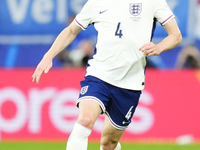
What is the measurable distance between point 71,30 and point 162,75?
3271 mm

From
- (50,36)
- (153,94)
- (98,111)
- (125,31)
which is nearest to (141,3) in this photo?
(125,31)

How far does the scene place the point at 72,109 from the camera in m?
7.34

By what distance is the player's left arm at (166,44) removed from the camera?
155 inches

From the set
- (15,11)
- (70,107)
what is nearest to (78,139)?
(70,107)

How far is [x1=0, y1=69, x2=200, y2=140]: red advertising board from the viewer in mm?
7312

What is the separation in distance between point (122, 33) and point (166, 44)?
0.48 m

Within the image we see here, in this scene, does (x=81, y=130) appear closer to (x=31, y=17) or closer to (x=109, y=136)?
Answer: (x=109, y=136)

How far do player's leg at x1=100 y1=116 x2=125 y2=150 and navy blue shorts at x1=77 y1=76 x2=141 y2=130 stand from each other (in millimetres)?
81

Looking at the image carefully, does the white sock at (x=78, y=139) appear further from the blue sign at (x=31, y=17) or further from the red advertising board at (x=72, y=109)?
the blue sign at (x=31, y=17)

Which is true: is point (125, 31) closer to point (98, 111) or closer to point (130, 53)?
point (130, 53)

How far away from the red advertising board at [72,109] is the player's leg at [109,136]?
2.40 metres

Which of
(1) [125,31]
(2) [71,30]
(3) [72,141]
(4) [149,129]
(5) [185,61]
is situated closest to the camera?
(3) [72,141]

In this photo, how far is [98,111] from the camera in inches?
165

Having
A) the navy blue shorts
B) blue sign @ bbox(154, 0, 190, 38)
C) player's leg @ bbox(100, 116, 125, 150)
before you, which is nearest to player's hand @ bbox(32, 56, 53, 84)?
the navy blue shorts
